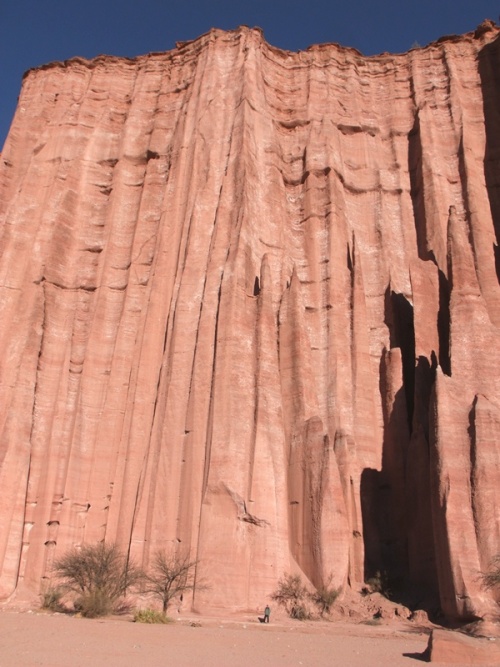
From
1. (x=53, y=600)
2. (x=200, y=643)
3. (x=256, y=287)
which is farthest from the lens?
(x=256, y=287)

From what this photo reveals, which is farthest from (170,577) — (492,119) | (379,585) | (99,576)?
(492,119)

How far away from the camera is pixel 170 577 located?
52.4ft

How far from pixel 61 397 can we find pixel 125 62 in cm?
1945

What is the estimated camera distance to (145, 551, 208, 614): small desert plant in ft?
52.2

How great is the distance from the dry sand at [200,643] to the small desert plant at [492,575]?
6.24ft

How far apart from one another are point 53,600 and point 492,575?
11193mm

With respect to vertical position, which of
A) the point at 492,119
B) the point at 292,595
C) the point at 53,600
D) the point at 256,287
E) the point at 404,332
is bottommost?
the point at 53,600

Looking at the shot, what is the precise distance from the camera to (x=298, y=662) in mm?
9297

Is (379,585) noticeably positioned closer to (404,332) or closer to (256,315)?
(256,315)

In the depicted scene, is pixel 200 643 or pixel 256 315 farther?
pixel 256 315

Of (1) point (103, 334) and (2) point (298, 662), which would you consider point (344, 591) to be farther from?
(1) point (103, 334)

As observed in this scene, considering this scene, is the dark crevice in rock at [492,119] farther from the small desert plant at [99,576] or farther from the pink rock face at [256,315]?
the small desert plant at [99,576]

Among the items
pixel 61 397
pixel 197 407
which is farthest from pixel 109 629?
pixel 61 397

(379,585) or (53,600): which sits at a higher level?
(379,585)
